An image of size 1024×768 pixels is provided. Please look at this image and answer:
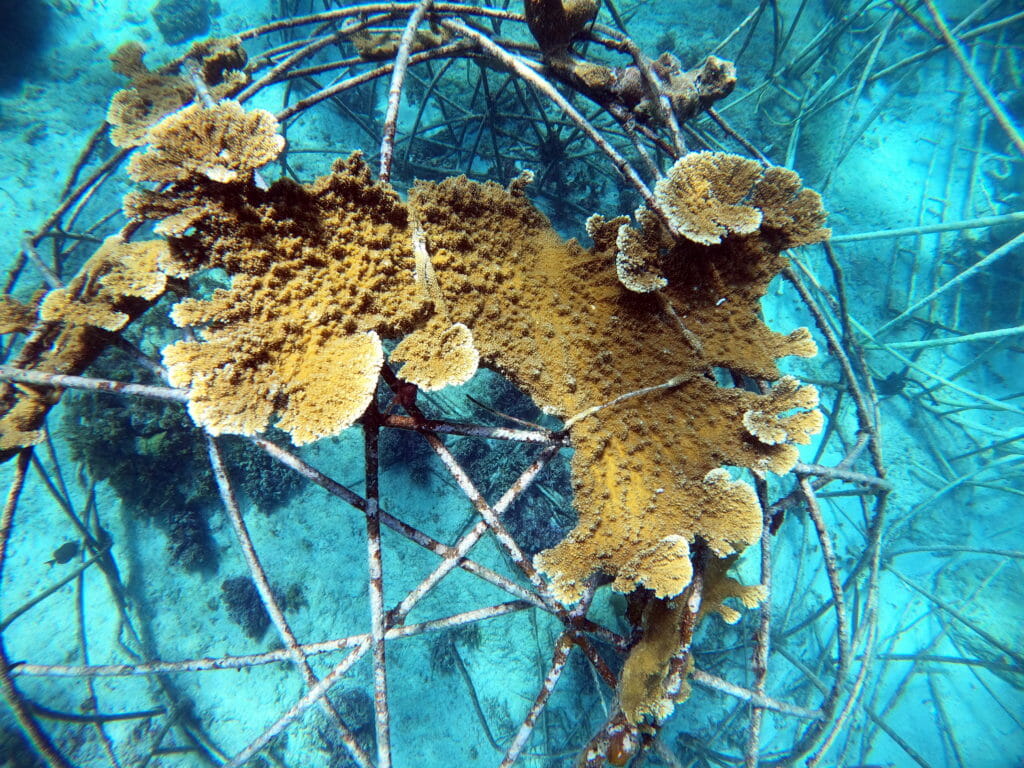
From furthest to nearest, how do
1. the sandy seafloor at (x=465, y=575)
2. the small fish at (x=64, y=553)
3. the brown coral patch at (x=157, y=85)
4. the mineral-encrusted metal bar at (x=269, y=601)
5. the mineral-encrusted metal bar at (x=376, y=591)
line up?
the small fish at (x=64, y=553) < the sandy seafloor at (x=465, y=575) < the brown coral patch at (x=157, y=85) < the mineral-encrusted metal bar at (x=269, y=601) < the mineral-encrusted metal bar at (x=376, y=591)

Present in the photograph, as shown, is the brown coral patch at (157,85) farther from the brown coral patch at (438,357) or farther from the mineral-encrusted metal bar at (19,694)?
the brown coral patch at (438,357)

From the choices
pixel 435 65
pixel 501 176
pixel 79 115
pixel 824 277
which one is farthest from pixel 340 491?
pixel 79 115

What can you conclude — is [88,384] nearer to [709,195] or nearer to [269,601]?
[269,601]

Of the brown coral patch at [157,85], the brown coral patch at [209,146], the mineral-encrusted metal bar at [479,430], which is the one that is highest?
the brown coral patch at [157,85]

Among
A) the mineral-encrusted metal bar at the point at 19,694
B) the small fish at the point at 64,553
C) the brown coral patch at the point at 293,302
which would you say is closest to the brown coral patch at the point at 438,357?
the brown coral patch at the point at 293,302

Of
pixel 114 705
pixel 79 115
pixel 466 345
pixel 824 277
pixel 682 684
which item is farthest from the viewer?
pixel 79 115

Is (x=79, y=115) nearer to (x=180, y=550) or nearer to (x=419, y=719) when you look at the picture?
(x=180, y=550)
